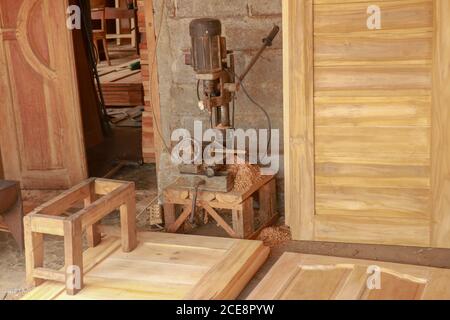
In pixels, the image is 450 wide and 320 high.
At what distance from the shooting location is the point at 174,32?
174 inches

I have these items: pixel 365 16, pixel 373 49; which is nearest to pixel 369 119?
pixel 373 49

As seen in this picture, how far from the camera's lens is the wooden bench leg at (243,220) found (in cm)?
398

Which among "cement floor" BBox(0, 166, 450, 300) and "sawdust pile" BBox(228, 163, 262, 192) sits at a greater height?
"sawdust pile" BBox(228, 163, 262, 192)

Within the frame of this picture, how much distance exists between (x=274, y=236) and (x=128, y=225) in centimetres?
91

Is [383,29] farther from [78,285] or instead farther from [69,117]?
[69,117]

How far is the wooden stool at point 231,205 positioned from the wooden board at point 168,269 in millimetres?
147

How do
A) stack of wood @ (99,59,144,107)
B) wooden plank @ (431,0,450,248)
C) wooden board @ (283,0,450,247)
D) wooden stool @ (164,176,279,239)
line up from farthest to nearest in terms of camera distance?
stack of wood @ (99,59,144,107) < wooden stool @ (164,176,279,239) < wooden board @ (283,0,450,247) < wooden plank @ (431,0,450,248)

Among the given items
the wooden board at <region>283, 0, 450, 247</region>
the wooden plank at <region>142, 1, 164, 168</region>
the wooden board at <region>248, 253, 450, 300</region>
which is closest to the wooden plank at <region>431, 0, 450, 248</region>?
the wooden board at <region>283, 0, 450, 247</region>

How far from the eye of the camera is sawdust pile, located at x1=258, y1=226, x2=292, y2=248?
413cm

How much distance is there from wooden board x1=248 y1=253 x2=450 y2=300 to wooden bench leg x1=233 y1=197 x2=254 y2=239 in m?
0.38

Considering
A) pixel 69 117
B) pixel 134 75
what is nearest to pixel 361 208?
pixel 69 117

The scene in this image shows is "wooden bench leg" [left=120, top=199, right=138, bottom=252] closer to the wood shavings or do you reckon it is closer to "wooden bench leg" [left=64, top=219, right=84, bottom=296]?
"wooden bench leg" [left=64, top=219, right=84, bottom=296]

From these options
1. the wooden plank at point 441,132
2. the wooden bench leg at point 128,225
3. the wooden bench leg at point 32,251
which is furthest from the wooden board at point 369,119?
the wooden bench leg at point 32,251

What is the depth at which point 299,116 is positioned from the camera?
3918 millimetres
